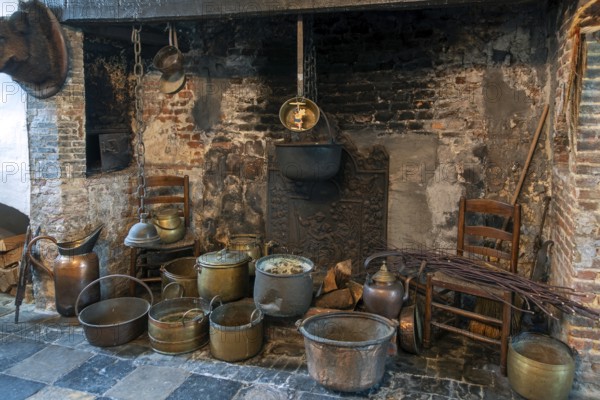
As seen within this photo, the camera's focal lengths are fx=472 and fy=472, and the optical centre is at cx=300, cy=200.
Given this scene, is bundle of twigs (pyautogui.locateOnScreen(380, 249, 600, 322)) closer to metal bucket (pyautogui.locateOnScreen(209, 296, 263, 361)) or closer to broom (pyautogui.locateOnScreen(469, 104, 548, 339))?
broom (pyautogui.locateOnScreen(469, 104, 548, 339))

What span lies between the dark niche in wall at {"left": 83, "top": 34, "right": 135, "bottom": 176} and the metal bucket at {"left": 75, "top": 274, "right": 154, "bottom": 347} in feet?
4.63

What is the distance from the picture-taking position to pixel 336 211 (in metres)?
4.64

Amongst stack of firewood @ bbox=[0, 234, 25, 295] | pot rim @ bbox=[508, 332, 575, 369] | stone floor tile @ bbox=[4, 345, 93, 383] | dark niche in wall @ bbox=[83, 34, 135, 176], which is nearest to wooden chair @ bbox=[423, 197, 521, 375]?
pot rim @ bbox=[508, 332, 575, 369]

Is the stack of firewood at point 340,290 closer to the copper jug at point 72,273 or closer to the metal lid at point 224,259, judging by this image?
the metal lid at point 224,259

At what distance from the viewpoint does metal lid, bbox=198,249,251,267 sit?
12.8 feet

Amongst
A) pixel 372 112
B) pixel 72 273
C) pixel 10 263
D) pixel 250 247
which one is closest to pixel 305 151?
pixel 372 112

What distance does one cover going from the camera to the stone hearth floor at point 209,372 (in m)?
3.08

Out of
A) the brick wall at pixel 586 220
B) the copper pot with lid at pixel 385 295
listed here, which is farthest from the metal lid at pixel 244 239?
the brick wall at pixel 586 220

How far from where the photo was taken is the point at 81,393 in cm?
309

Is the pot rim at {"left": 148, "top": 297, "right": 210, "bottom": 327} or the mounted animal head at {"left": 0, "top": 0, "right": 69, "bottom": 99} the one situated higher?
the mounted animal head at {"left": 0, "top": 0, "right": 69, "bottom": 99}

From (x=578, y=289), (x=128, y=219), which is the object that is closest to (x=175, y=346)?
(x=128, y=219)

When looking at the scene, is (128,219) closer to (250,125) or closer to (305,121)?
(250,125)

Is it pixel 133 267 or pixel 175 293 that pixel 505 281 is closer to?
pixel 175 293

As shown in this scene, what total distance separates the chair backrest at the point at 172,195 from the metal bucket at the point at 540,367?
3.36m
